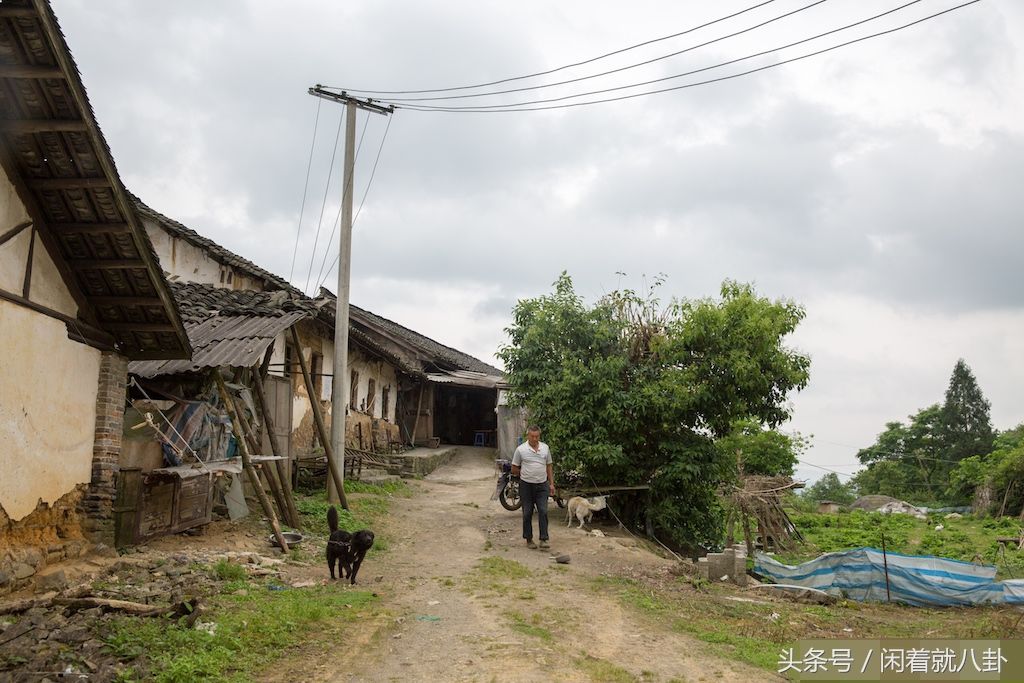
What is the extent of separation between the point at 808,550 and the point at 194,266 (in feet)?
50.4

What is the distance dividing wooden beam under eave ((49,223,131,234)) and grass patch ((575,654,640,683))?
6105mm

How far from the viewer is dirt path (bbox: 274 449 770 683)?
219 inches

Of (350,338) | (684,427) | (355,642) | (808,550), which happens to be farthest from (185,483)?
(808,550)

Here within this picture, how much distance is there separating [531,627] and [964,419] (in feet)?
146

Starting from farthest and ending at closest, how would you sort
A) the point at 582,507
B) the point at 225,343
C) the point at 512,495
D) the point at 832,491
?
the point at 832,491
the point at 512,495
the point at 582,507
the point at 225,343

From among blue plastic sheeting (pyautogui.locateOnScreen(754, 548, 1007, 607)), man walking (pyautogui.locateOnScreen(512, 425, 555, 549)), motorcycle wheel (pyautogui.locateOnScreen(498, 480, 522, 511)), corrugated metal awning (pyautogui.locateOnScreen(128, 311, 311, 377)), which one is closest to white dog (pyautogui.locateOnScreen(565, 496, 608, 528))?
motorcycle wheel (pyautogui.locateOnScreen(498, 480, 522, 511))

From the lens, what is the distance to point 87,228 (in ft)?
25.6

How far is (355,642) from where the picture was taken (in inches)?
242

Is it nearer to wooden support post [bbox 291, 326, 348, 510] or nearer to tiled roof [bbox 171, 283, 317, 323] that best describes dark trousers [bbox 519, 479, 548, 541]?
wooden support post [bbox 291, 326, 348, 510]

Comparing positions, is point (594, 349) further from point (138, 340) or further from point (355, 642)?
point (355, 642)

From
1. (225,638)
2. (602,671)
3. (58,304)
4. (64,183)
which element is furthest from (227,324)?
(602,671)

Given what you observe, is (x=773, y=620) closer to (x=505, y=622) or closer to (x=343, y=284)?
(x=505, y=622)

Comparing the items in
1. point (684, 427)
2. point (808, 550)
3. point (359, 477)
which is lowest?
point (808, 550)

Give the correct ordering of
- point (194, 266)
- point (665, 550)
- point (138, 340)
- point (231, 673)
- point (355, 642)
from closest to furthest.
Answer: point (231, 673) → point (355, 642) → point (138, 340) → point (665, 550) → point (194, 266)
